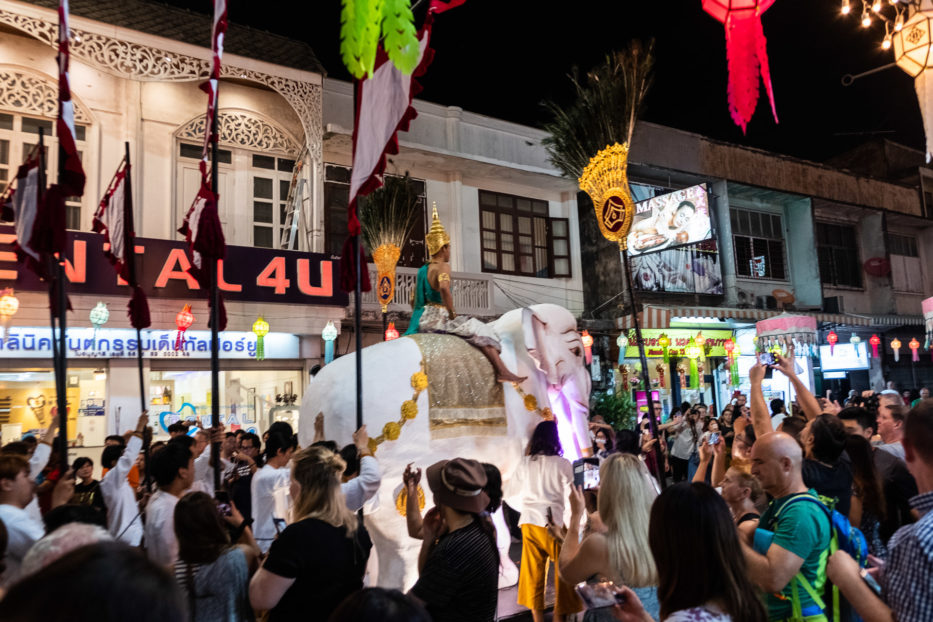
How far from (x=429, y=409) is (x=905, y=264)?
2224 cm

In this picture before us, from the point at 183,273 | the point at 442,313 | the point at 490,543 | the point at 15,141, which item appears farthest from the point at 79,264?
the point at 490,543

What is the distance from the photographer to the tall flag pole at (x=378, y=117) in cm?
376

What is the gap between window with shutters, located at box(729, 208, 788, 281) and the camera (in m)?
18.6

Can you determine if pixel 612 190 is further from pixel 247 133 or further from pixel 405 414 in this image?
pixel 247 133

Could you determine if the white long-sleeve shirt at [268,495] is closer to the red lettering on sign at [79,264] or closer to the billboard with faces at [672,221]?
the red lettering on sign at [79,264]

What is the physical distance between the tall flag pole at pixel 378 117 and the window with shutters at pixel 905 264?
2183 centimetres

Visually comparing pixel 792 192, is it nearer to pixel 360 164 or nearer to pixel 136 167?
pixel 136 167

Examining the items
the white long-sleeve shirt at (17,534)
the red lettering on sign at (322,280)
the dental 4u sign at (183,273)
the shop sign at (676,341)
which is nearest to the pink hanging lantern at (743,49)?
the white long-sleeve shirt at (17,534)

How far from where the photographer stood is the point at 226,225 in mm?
11781

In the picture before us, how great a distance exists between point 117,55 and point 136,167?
5.53 feet

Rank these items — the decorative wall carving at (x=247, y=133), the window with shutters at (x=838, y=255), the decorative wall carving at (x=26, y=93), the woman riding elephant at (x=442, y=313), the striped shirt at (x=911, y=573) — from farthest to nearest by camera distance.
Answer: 1. the window with shutters at (x=838, y=255)
2. the decorative wall carving at (x=247, y=133)
3. the decorative wall carving at (x=26, y=93)
4. the woman riding elephant at (x=442, y=313)
5. the striped shirt at (x=911, y=573)

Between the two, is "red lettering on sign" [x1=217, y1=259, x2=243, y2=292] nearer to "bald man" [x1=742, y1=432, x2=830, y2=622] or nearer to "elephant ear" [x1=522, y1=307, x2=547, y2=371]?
"elephant ear" [x1=522, y1=307, x2=547, y2=371]

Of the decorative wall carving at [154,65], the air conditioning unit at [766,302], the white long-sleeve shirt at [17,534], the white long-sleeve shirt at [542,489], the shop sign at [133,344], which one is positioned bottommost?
the white long-sleeve shirt at [542,489]

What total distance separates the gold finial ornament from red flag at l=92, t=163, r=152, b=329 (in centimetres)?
408
